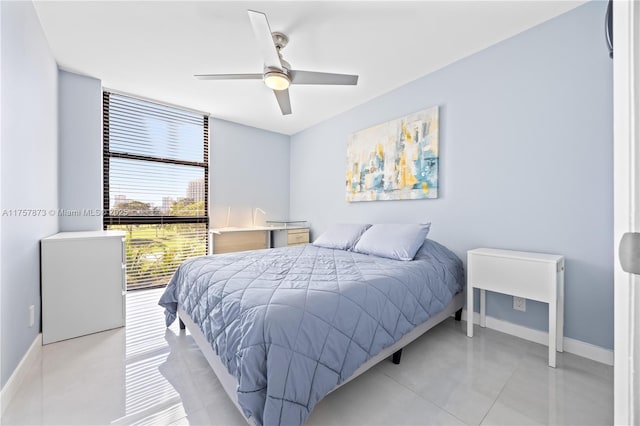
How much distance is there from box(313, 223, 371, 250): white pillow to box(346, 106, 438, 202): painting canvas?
494 millimetres

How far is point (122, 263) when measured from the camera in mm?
2434

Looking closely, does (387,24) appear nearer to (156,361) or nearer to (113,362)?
(156,361)

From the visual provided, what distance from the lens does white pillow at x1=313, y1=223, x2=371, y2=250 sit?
2910 millimetres

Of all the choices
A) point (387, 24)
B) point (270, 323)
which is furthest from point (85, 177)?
point (387, 24)

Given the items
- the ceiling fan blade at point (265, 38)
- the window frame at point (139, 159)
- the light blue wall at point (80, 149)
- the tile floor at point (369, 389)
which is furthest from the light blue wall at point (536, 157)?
the light blue wall at point (80, 149)

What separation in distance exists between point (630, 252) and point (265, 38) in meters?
1.96

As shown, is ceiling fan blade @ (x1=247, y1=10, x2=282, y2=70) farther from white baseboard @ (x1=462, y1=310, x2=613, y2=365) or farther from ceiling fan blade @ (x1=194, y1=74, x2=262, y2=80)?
white baseboard @ (x1=462, y1=310, x2=613, y2=365)

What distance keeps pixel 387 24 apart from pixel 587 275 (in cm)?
236

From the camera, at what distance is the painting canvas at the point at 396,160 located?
2.72 meters

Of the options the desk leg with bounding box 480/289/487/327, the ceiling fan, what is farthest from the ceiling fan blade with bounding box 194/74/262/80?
the desk leg with bounding box 480/289/487/327

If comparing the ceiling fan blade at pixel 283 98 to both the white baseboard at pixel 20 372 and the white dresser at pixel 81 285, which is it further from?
the white baseboard at pixel 20 372

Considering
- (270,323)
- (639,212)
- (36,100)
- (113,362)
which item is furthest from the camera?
(36,100)

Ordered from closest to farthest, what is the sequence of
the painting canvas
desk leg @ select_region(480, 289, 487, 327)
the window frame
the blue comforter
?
the blue comforter, desk leg @ select_region(480, 289, 487, 327), the painting canvas, the window frame

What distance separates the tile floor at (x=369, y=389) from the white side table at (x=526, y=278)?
242 mm
